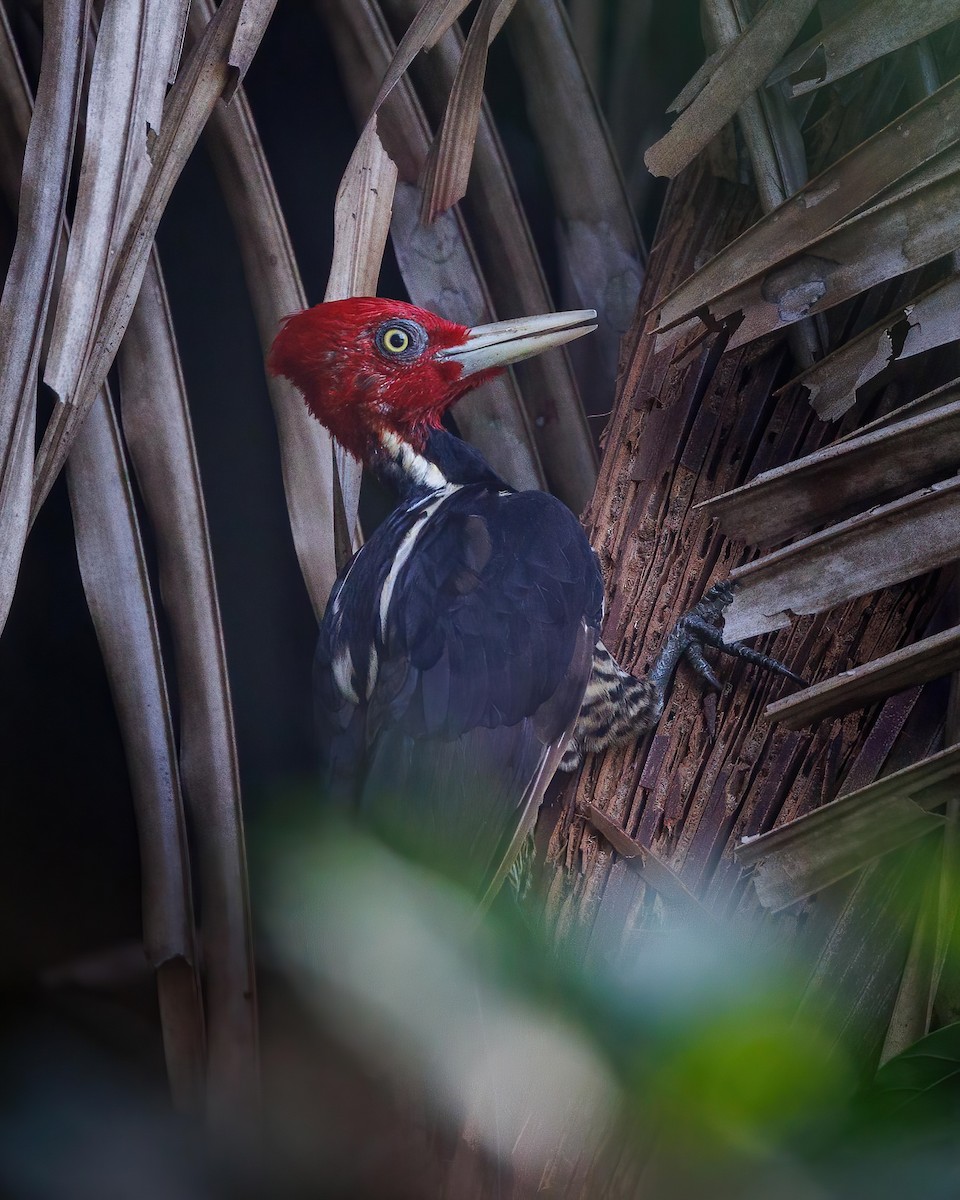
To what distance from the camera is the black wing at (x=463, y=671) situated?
998 millimetres

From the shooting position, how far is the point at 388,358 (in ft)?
3.78

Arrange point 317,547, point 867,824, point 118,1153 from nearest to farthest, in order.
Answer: point 867,824
point 118,1153
point 317,547

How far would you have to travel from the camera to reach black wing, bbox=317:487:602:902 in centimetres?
100

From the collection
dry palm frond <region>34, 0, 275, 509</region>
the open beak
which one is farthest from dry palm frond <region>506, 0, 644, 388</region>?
dry palm frond <region>34, 0, 275, 509</region>

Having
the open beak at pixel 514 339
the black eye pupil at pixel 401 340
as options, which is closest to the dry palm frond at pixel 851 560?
the open beak at pixel 514 339

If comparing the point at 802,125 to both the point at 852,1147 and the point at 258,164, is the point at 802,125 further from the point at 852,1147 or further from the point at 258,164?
the point at 852,1147

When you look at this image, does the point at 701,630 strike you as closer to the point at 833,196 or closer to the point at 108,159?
the point at 833,196

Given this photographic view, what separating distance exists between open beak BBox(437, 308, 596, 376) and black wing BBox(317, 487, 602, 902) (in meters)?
0.16

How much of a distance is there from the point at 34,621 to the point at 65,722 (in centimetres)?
11

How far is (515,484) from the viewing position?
47.9 inches

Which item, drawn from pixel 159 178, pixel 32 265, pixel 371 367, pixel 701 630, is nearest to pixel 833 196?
pixel 701 630

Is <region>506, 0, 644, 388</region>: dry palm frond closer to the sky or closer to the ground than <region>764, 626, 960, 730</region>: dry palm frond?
closer to the sky

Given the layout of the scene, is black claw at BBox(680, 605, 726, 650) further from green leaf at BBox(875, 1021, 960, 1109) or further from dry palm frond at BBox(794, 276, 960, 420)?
green leaf at BBox(875, 1021, 960, 1109)

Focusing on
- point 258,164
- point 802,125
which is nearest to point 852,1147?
point 802,125
